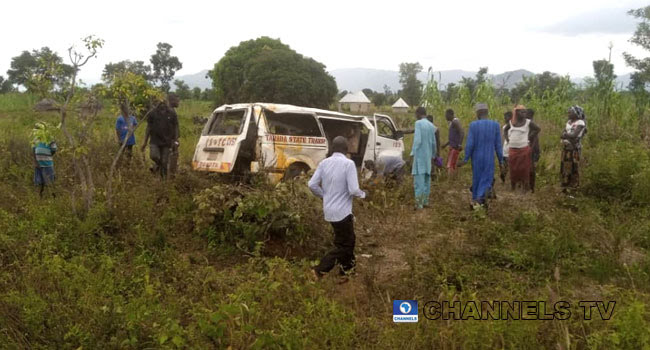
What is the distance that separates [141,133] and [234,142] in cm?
783

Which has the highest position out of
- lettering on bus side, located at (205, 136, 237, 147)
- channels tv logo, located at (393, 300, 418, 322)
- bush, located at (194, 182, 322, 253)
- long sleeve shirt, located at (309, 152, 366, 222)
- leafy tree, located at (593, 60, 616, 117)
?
leafy tree, located at (593, 60, 616, 117)

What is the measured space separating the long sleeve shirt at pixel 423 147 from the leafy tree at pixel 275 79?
70.4ft

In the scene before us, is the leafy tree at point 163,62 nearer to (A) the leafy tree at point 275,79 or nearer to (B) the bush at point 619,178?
(A) the leafy tree at point 275,79

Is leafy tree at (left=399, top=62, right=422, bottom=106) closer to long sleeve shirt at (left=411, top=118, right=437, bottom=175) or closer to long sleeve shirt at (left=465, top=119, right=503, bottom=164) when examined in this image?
long sleeve shirt at (left=411, top=118, right=437, bottom=175)

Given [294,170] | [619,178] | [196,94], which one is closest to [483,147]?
[619,178]

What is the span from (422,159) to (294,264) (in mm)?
3160

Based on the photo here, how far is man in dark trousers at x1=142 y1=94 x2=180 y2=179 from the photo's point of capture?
8172 mm

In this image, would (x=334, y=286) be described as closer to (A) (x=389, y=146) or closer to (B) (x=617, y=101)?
(A) (x=389, y=146)

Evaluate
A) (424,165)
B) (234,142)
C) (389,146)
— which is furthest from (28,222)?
(389,146)

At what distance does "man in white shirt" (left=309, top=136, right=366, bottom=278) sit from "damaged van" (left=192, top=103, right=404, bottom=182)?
2.70 m

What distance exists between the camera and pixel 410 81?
64875 mm

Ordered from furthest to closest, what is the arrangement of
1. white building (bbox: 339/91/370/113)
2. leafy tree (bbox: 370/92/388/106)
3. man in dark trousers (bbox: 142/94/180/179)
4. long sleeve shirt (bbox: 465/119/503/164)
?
leafy tree (bbox: 370/92/388/106) → white building (bbox: 339/91/370/113) → man in dark trousers (bbox: 142/94/180/179) → long sleeve shirt (bbox: 465/119/503/164)

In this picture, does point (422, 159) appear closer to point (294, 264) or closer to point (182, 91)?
point (294, 264)

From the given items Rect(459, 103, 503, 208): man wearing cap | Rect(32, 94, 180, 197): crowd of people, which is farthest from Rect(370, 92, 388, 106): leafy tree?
Rect(459, 103, 503, 208): man wearing cap
